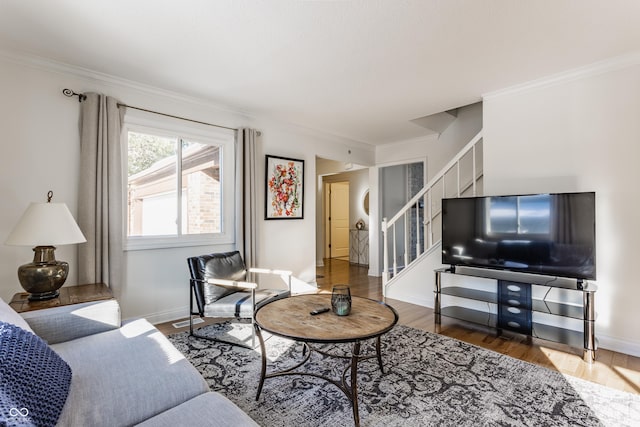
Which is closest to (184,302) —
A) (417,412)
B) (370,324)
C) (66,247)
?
(66,247)

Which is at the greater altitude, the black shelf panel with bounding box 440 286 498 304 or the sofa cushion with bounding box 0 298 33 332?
the sofa cushion with bounding box 0 298 33 332

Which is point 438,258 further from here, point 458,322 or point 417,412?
point 417,412

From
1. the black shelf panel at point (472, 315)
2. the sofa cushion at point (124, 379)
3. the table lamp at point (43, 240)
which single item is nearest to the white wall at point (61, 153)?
the table lamp at point (43, 240)

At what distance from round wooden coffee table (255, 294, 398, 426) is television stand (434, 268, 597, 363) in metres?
1.45

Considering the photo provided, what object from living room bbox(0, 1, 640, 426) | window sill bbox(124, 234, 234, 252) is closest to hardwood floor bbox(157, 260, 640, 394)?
living room bbox(0, 1, 640, 426)

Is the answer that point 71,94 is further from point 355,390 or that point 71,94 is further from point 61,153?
point 355,390

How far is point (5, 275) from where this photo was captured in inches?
101

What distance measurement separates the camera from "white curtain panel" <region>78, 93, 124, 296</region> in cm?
283

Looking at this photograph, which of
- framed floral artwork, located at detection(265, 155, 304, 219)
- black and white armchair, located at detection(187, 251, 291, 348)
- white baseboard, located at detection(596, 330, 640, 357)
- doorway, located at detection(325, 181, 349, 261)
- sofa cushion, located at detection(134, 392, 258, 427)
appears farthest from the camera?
doorway, located at detection(325, 181, 349, 261)

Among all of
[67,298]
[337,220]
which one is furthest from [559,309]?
[337,220]

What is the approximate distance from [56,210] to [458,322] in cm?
376

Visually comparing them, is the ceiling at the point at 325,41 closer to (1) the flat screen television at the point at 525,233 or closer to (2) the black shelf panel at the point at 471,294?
(1) the flat screen television at the point at 525,233

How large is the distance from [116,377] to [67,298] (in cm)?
128

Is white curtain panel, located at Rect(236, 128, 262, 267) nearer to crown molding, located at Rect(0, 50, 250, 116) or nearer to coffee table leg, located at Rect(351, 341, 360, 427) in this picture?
crown molding, located at Rect(0, 50, 250, 116)
